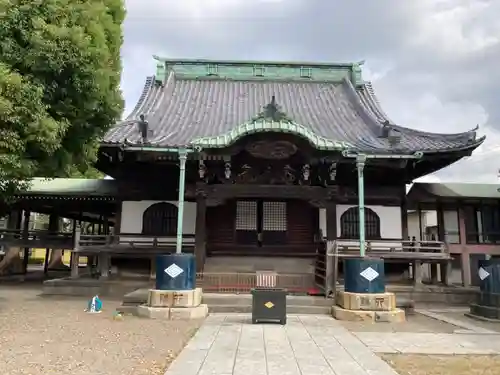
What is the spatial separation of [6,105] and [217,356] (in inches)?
244

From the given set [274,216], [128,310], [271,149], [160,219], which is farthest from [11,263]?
[271,149]

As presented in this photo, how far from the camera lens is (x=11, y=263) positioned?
984 inches

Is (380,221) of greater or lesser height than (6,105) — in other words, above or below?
below

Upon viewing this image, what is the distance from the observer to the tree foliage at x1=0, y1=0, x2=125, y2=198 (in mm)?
8781

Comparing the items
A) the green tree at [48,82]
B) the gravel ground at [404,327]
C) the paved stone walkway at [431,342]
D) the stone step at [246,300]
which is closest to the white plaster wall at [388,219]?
the stone step at [246,300]

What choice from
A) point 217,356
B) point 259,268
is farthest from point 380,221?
point 217,356

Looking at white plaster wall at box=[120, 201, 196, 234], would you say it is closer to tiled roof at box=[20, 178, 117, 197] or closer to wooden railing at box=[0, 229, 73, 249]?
tiled roof at box=[20, 178, 117, 197]

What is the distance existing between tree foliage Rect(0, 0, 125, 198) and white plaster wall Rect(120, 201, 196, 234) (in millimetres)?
6461

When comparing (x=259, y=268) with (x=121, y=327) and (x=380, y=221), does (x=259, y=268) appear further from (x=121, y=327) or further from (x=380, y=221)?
(x=121, y=327)

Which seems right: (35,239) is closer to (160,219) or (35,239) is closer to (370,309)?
(160,219)

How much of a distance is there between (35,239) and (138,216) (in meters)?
6.70

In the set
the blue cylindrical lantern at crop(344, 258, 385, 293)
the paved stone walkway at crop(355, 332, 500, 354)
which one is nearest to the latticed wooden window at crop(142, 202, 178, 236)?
the blue cylindrical lantern at crop(344, 258, 385, 293)

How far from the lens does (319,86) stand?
2306 centimetres

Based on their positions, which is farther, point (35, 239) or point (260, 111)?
point (35, 239)
